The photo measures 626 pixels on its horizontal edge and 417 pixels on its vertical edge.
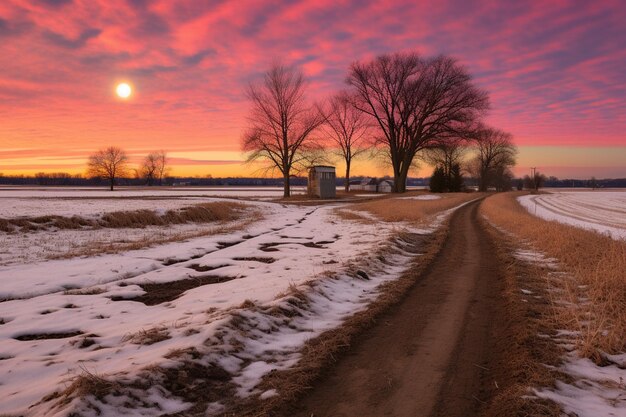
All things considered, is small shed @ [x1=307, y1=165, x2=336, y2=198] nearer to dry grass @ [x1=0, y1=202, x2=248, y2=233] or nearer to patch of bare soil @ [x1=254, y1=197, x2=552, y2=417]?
dry grass @ [x1=0, y1=202, x2=248, y2=233]

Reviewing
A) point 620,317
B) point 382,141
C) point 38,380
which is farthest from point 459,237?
point 382,141

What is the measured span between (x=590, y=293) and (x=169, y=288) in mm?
8371

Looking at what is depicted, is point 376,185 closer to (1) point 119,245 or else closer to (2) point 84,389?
(1) point 119,245

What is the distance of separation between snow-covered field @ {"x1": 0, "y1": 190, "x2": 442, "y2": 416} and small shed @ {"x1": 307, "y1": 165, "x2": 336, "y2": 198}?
3925 cm

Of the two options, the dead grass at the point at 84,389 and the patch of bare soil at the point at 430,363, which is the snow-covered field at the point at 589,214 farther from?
the dead grass at the point at 84,389

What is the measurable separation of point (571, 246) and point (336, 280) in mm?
7874

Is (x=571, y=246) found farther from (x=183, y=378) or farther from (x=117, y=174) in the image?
(x=117, y=174)

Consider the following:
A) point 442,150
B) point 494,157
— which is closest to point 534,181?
point 494,157

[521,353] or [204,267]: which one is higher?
[521,353]

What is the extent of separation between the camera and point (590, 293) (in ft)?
23.4

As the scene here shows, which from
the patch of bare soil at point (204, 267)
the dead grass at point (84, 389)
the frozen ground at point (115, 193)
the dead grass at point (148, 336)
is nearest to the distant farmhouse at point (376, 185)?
the frozen ground at point (115, 193)

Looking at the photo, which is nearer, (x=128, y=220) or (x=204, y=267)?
(x=204, y=267)

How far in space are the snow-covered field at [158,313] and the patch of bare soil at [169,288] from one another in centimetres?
3

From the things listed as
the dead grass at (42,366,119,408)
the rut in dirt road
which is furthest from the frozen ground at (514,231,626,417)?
the dead grass at (42,366,119,408)
